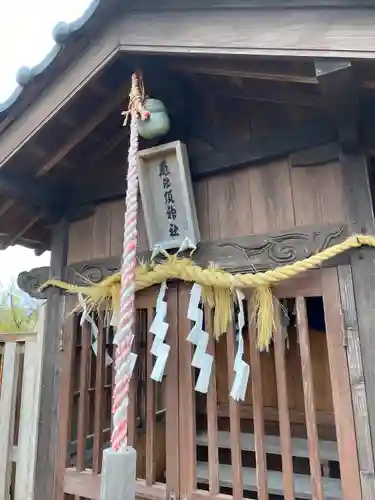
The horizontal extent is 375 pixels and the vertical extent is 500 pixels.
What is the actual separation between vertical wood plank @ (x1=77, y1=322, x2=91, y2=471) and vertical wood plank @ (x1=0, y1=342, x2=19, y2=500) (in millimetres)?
513

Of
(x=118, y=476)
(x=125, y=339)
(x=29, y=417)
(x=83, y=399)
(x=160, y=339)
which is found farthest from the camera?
(x=29, y=417)

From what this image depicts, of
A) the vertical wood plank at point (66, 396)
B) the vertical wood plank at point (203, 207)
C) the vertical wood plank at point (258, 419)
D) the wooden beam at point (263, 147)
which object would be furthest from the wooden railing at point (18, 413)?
the wooden beam at point (263, 147)

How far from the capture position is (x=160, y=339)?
7.02ft

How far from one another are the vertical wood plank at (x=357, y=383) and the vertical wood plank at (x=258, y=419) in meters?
0.42

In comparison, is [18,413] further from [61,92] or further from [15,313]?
[15,313]

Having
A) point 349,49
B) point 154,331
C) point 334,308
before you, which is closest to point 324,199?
point 334,308

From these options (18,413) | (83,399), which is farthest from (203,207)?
(18,413)

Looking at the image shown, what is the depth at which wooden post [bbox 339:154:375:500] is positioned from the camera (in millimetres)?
1652

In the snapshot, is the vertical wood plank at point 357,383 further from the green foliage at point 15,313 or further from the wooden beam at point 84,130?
the green foliage at point 15,313

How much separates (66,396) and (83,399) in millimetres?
158

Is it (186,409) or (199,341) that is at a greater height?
(199,341)

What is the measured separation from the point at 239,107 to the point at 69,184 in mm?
1283

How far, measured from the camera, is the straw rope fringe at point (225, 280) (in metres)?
1.76

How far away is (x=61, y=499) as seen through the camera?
7.86 ft
